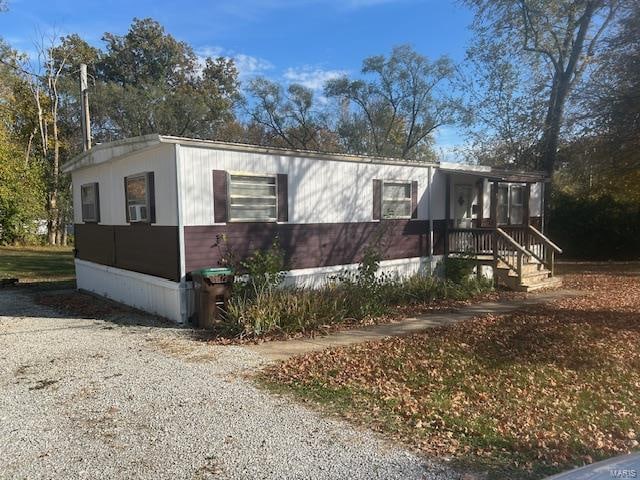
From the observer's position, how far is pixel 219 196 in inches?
357

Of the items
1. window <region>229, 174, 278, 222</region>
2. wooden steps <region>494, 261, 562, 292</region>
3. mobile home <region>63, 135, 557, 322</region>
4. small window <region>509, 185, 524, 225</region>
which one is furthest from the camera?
small window <region>509, 185, 524, 225</region>

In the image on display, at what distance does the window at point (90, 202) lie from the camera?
1212cm

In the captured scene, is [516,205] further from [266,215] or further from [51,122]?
[51,122]

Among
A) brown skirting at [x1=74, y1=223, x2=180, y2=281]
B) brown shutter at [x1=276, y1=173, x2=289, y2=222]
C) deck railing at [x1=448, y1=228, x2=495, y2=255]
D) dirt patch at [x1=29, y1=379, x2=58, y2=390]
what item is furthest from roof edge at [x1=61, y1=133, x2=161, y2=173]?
deck railing at [x1=448, y1=228, x2=495, y2=255]

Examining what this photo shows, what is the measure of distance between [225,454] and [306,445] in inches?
25.1

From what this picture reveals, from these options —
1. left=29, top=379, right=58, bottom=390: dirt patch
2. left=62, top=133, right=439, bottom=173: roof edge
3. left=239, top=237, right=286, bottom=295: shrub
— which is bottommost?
left=29, top=379, right=58, bottom=390: dirt patch

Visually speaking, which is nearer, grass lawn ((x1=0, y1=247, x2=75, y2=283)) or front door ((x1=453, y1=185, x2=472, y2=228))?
front door ((x1=453, y1=185, x2=472, y2=228))

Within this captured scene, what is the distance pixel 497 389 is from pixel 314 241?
6021 mm

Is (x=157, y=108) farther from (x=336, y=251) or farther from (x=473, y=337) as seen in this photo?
(x=473, y=337)

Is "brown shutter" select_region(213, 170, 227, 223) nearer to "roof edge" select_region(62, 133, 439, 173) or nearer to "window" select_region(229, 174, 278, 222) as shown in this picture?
"window" select_region(229, 174, 278, 222)

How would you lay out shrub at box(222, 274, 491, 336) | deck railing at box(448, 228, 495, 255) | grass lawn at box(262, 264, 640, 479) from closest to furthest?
grass lawn at box(262, 264, 640, 479)
shrub at box(222, 274, 491, 336)
deck railing at box(448, 228, 495, 255)

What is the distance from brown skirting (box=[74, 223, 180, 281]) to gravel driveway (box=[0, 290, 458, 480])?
2.36 metres

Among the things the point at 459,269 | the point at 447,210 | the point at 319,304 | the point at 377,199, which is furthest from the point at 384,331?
the point at 447,210

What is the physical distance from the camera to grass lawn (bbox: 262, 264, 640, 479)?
155 inches
